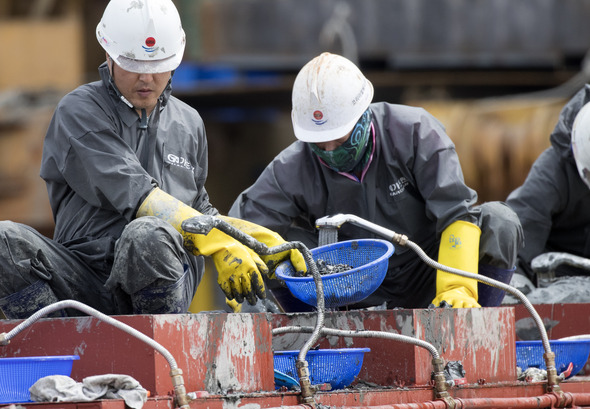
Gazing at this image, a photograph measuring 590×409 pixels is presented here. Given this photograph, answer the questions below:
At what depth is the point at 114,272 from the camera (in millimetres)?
4586

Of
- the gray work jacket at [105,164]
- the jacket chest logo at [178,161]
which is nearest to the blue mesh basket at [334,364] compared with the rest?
the gray work jacket at [105,164]

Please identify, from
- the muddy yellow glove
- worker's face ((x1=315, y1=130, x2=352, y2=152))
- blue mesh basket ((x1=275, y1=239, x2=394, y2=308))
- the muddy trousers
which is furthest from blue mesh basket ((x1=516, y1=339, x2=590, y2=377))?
the muddy trousers

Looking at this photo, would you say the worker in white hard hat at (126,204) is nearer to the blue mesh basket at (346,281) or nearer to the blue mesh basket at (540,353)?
the blue mesh basket at (346,281)

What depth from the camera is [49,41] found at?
12.0 meters

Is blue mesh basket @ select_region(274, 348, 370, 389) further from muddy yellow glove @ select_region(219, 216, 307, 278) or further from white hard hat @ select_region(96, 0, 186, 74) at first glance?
white hard hat @ select_region(96, 0, 186, 74)

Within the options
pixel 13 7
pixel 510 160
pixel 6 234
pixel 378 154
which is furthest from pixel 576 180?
pixel 13 7

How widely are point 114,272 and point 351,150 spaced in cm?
160

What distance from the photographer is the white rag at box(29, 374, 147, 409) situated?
368cm

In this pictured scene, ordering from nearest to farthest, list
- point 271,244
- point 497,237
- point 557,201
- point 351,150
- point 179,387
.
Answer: point 179,387 → point 271,244 → point 351,150 → point 497,237 → point 557,201

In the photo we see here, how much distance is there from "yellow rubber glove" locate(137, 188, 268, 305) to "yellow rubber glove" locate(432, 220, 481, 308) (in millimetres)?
1162

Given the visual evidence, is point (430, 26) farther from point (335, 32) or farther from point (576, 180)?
point (576, 180)

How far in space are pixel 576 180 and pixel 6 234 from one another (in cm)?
381

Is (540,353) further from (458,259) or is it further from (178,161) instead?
(178,161)

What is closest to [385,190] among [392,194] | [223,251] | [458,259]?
[392,194]
